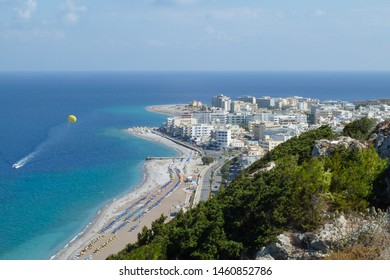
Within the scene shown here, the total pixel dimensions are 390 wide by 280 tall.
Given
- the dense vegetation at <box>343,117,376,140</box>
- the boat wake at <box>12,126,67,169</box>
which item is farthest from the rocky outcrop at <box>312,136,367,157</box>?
the boat wake at <box>12,126,67,169</box>

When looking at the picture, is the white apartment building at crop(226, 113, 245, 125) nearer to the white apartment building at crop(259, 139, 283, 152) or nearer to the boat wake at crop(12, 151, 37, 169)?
the white apartment building at crop(259, 139, 283, 152)

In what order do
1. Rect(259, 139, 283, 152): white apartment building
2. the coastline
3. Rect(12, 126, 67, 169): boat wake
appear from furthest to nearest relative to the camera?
Rect(259, 139, 283, 152): white apartment building
Rect(12, 126, 67, 169): boat wake
the coastline

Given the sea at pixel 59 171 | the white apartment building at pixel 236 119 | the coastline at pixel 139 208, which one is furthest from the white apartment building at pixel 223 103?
the coastline at pixel 139 208

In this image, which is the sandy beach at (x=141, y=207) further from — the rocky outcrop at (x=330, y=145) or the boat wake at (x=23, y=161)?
the rocky outcrop at (x=330, y=145)

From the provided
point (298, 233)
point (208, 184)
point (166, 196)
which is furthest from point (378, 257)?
point (208, 184)

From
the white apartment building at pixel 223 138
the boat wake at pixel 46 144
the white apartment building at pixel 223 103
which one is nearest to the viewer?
the boat wake at pixel 46 144
